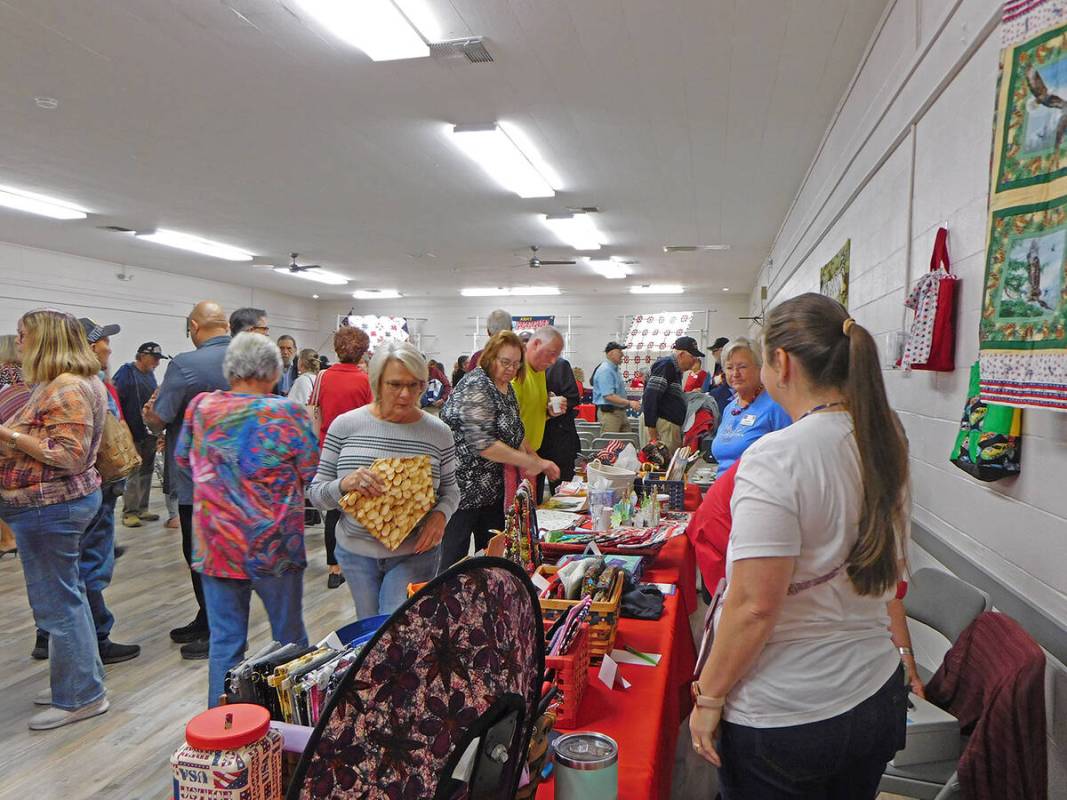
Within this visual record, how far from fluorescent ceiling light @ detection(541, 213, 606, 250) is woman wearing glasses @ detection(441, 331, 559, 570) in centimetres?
501

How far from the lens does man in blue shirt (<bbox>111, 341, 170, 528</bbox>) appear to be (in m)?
6.05

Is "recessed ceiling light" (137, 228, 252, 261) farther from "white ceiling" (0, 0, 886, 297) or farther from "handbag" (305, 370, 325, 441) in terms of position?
"handbag" (305, 370, 325, 441)

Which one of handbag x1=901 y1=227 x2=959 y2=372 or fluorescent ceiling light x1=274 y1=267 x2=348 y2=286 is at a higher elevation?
→ fluorescent ceiling light x1=274 y1=267 x2=348 y2=286

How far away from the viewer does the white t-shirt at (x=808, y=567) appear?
1.08m

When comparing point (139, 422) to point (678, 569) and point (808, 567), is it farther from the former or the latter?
point (808, 567)

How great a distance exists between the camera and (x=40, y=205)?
279 inches

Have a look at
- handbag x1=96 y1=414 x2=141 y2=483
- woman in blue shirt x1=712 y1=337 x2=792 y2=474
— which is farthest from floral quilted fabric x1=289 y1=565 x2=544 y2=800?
handbag x1=96 y1=414 x2=141 y2=483

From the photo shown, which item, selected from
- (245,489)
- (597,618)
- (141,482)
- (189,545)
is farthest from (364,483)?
(141,482)

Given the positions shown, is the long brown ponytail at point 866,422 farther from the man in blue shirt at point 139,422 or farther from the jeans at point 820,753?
the man in blue shirt at point 139,422

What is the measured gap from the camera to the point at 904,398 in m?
2.74

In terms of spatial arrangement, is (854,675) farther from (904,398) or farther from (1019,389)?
(904,398)

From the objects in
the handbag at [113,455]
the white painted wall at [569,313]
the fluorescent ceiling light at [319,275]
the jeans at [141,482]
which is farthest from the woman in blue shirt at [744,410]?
the white painted wall at [569,313]

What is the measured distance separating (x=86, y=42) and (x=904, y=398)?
4.35 metres

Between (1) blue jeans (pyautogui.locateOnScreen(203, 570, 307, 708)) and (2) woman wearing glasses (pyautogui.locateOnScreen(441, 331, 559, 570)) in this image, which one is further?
(2) woman wearing glasses (pyautogui.locateOnScreen(441, 331, 559, 570))
